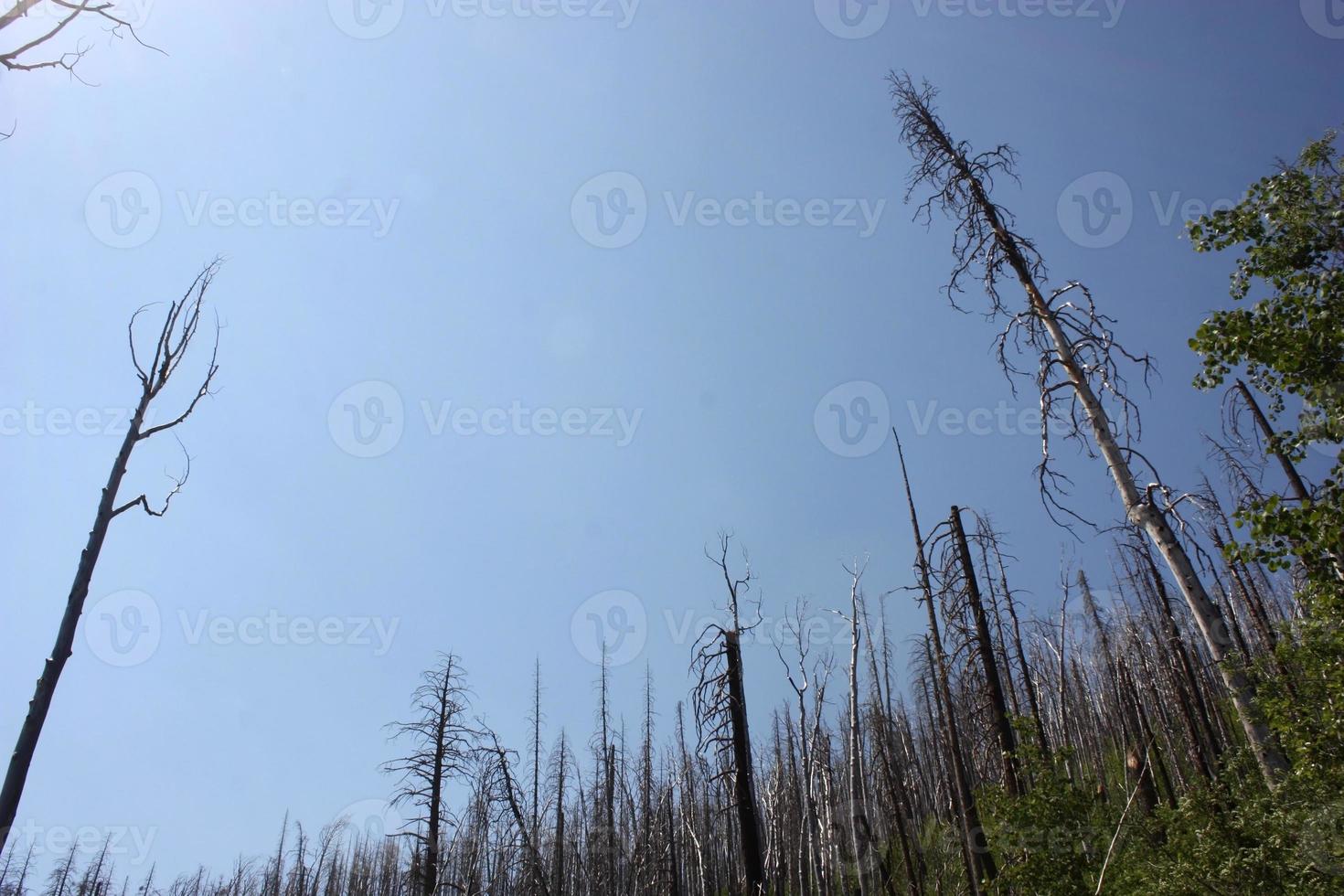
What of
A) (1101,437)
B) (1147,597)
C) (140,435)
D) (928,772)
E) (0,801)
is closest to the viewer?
(0,801)

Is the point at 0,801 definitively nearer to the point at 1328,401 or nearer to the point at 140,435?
the point at 140,435

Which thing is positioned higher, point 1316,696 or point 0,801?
point 1316,696

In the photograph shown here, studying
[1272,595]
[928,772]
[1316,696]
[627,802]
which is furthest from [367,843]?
[1316,696]

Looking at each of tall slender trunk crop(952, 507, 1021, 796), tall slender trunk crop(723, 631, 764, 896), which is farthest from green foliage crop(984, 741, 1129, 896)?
tall slender trunk crop(723, 631, 764, 896)

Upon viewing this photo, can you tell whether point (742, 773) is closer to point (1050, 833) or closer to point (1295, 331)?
point (1050, 833)

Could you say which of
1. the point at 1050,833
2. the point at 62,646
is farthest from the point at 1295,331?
the point at 62,646

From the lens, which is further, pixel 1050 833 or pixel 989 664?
pixel 989 664

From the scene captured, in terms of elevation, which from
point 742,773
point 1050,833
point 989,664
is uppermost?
point 989,664

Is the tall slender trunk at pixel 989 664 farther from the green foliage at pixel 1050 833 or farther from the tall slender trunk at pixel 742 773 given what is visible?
the tall slender trunk at pixel 742 773

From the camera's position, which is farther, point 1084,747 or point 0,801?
point 1084,747

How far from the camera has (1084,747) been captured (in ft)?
119

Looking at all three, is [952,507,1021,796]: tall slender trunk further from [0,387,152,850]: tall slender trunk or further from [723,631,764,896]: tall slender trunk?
[0,387,152,850]: tall slender trunk

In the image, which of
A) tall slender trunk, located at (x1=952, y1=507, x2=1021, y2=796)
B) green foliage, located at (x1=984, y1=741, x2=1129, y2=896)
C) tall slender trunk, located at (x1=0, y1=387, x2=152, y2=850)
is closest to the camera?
tall slender trunk, located at (x1=0, y1=387, x2=152, y2=850)

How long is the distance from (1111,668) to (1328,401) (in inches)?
1243
